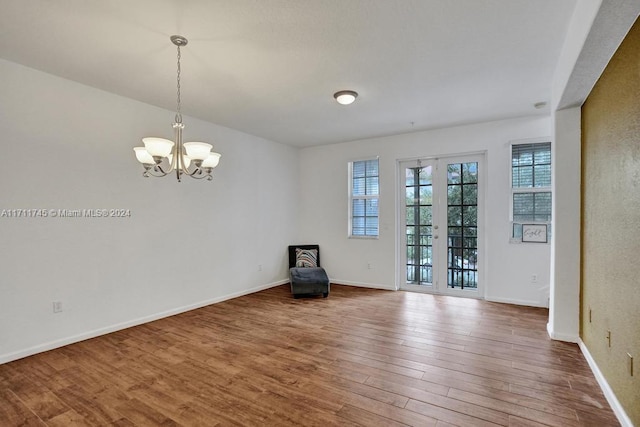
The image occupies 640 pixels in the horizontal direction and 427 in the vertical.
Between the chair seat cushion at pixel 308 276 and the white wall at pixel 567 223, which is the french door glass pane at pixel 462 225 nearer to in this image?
the white wall at pixel 567 223

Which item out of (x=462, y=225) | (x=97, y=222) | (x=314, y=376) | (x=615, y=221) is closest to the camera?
(x=615, y=221)

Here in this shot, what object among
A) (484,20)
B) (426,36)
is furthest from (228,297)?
(484,20)

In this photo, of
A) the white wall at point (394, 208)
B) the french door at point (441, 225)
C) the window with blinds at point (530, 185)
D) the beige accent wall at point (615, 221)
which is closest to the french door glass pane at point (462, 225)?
the french door at point (441, 225)

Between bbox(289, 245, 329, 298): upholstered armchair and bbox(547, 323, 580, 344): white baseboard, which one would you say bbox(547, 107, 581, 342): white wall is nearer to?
bbox(547, 323, 580, 344): white baseboard

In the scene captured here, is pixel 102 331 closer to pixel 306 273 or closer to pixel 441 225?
pixel 306 273

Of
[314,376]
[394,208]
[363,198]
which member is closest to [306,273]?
[363,198]

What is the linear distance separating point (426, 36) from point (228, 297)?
432 cm

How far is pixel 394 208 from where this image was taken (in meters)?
5.51

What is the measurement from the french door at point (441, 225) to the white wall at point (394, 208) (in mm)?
171

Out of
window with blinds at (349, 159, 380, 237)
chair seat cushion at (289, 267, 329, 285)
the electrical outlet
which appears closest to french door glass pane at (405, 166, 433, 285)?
window with blinds at (349, 159, 380, 237)

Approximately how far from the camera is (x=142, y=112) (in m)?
3.86

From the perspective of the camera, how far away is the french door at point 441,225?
4.92 metres

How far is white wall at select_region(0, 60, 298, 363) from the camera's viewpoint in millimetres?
2906

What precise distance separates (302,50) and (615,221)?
104 inches
